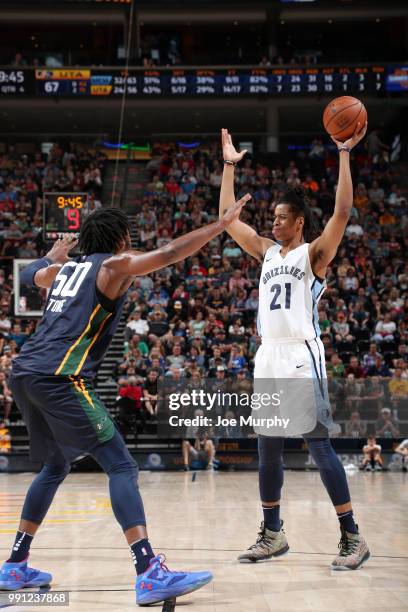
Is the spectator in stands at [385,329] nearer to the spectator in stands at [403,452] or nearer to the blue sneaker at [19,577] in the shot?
the spectator in stands at [403,452]

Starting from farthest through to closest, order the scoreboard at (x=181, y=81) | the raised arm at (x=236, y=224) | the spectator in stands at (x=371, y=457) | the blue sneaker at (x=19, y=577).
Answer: the scoreboard at (x=181, y=81)
the spectator in stands at (x=371, y=457)
the raised arm at (x=236, y=224)
the blue sneaker at (x=19, y=577)

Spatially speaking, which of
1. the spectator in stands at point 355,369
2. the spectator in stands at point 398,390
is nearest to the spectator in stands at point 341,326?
the spectator in stands at point 355,369

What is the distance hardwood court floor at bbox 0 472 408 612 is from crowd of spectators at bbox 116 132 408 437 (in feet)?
11.1

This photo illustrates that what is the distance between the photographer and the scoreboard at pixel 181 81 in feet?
76.2

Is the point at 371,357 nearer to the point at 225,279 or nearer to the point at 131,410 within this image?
the point at 225,279

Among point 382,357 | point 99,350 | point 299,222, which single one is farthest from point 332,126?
point 382,357

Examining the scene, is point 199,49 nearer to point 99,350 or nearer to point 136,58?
point 136,58

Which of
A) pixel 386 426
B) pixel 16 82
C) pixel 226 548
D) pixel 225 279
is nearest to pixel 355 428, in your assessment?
pixel 386 426

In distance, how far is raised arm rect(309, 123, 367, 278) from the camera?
481cm

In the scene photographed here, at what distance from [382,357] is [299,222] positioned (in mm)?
10613

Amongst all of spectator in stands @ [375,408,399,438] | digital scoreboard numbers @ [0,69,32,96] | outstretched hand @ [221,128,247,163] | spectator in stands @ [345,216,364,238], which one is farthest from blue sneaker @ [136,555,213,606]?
digital scoreboard numbers @ [0,69,32,96]

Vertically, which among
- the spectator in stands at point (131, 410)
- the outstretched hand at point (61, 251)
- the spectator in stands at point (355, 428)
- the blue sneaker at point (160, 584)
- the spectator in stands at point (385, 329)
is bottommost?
the spectator in stands at point (355, 428)

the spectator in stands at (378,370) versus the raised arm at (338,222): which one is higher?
the raised arm at (338,222)

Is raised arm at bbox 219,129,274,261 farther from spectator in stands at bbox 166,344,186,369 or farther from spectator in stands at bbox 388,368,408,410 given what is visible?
spectator in stands at bbox 166,344,186,369
